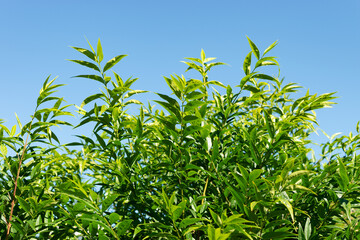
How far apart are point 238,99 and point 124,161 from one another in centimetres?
107

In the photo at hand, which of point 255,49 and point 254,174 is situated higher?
point 255,49

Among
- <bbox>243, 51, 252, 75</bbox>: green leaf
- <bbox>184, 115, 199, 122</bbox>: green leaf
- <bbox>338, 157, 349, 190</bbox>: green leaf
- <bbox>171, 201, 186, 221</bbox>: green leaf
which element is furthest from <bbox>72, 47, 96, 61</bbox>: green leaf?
<bbox>338, 157, 349, 190</bbox>: green leaf

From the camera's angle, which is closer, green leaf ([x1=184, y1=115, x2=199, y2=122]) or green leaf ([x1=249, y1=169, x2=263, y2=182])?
green leaf ([x1=249, y1=169, x2=263, y2=182])

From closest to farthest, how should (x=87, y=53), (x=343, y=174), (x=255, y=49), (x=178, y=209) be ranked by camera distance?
1. (x=178, y=209)
2. (x=343, y=174)
3. (x=87, y=53)
4. (x=255, y=49)

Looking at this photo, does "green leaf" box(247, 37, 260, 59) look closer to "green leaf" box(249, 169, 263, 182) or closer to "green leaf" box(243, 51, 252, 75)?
"green leaf" box(243, 51, 252, 75)

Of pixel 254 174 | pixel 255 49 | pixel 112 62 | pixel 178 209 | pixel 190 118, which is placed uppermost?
pixel 255 49

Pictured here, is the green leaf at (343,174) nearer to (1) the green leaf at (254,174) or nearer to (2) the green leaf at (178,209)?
(1) the green leaf at (254,174)

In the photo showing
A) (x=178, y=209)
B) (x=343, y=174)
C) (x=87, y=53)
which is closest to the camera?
(x=178, y=209)

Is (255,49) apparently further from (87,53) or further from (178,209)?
(178,209)

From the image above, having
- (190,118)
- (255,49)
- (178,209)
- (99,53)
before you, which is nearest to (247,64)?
(255,49)

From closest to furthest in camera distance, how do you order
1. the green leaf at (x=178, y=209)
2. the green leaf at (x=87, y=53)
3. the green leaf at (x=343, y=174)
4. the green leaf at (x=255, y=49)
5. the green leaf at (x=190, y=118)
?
the green leaf at (x=178, y=209) → the green leaf at (x=343, y=174) → the green leaf at (x=190, y=118) → the green leaf at (x=87, y=53) → the green leaf at (x=255, y=49)

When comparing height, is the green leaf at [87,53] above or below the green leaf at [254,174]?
above

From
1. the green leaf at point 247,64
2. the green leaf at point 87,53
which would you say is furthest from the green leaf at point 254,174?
the green leaf at point 87,53

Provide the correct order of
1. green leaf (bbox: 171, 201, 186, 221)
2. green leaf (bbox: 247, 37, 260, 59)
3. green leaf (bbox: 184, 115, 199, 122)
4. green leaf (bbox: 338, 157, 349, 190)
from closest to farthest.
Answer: green leaf (bbox: 171, 201, 186, 221), green leaf (bbox: 338, 157, 349, 190), green leaf (bbox: 184, 115, 199, 122), green leaf (bbox: 247, 37, 260, 59)
